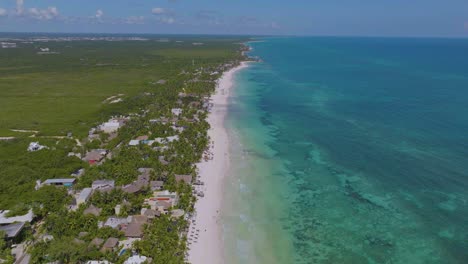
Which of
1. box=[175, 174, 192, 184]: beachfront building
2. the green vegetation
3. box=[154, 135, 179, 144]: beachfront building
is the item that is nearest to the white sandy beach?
the green vegetation

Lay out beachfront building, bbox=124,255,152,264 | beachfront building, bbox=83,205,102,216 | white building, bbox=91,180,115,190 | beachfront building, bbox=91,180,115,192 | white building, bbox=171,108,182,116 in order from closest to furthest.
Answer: beachfront building, bbox=124,255,152,264 → beachfront building, bbox=83,205,102,216 → beachfront building, bbox=91,180,115,192 → white building, bbox=91,180,115,190 → white building, bbox=171,108,182,116

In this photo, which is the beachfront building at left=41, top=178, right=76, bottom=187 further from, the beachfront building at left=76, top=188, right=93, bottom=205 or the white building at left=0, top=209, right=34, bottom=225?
the white building at left=0, top=209, right=34, bottom=225

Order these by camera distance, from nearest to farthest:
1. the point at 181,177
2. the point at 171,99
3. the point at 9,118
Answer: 1. the point at 181,177
2. the point at 9,118
3. the point at 171,99

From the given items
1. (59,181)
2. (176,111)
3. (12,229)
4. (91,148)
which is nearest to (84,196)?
(59,181)

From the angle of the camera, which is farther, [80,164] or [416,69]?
[416,69]

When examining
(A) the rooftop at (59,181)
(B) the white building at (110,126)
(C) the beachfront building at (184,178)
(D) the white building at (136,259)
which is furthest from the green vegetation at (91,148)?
(B) the white building at (110,126)

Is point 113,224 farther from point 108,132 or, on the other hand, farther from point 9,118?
point 9,118

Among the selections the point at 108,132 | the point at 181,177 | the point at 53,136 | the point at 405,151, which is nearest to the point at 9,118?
the point at 53,136

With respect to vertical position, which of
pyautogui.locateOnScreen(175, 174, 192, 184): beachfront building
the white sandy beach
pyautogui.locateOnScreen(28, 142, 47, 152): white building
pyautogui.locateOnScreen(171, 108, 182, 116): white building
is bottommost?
the white sandy beach

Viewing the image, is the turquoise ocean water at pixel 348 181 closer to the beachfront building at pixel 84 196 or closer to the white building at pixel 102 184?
the white building at pixel 102 184
